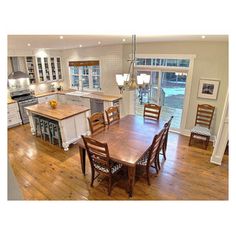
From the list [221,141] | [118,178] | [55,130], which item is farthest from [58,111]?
[221,141]

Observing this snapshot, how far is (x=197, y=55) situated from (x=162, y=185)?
10.0 ft

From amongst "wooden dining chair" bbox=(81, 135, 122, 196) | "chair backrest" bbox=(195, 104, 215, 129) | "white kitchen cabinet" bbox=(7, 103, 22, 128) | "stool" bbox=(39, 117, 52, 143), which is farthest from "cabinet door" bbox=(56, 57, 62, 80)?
"chair backrest" bbox=(195, 104, 215, 129)

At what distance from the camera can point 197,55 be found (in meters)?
3.97

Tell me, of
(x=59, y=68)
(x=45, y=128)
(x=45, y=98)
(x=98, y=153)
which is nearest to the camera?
(x=98, y=153)

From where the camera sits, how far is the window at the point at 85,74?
5.98 m

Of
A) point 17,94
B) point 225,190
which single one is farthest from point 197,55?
point 17,94

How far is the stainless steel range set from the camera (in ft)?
18.0

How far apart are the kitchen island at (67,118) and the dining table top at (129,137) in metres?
1.19

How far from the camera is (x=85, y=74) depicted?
6434 mm

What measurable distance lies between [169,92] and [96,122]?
8.42 ft

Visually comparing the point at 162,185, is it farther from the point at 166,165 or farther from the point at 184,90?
the point at 184,90

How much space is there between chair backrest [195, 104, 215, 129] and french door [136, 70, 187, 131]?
0.51 metres

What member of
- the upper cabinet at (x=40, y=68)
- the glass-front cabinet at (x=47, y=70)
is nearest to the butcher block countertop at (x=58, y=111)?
the upper cabinet at (x=40, y=68)

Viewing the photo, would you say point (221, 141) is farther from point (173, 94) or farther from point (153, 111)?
point (173, 94)
